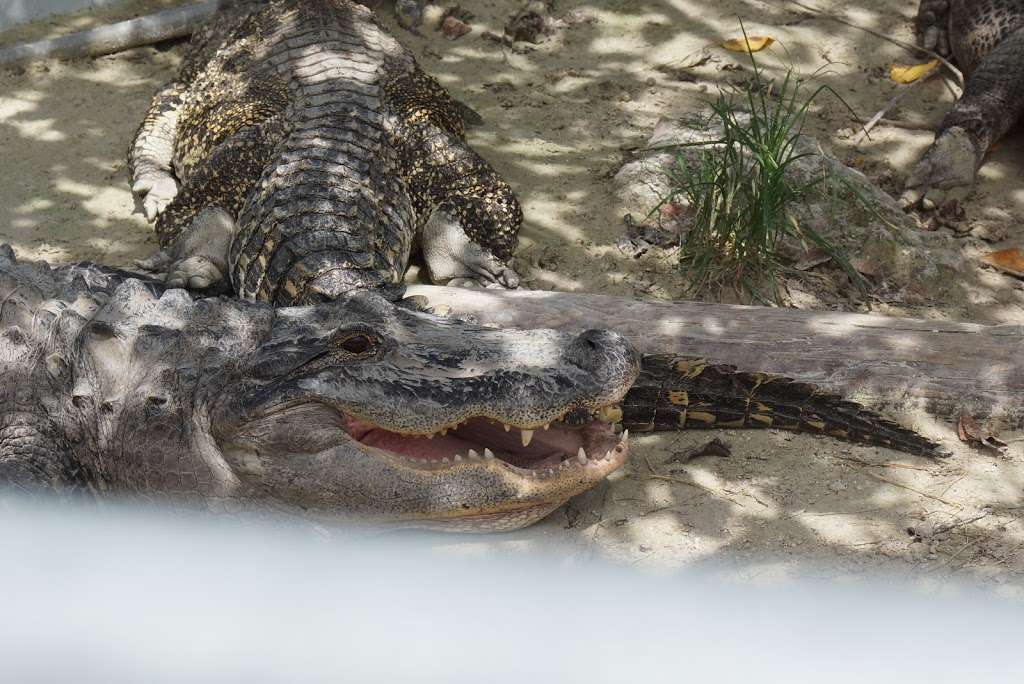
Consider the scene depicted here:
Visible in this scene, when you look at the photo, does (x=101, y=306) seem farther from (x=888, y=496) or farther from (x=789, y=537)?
(x=888, y=496)

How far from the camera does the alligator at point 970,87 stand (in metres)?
5.30

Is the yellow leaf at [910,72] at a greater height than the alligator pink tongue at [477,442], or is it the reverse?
the yellow leaf at [910,72]

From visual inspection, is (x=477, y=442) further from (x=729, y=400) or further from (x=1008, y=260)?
(x=1008, y=260)

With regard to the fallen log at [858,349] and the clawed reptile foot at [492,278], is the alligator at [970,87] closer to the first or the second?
the fallen log at [858,349]

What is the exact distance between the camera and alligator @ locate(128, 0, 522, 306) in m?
4.73

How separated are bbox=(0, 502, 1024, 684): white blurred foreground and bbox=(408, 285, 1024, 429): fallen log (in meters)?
0.99

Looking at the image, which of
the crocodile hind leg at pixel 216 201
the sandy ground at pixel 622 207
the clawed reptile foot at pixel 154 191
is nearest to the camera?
the sandy ground at pixel 622 207

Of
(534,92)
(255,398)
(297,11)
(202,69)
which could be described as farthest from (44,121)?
(255,398)

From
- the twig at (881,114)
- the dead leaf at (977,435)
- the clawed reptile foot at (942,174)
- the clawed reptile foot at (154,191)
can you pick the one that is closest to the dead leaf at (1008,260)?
the clawed reptile foot at (942,174)

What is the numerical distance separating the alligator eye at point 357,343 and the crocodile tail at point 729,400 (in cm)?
94

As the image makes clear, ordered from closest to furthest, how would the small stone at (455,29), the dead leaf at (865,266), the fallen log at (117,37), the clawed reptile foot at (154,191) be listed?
the dead leaf at (865,266)
the clawed reptile foot at (154,191)
the fallen log at (117,37)
the small stone at (455,29)

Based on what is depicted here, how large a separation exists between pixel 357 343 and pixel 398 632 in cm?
172

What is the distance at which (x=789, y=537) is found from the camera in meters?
3.17

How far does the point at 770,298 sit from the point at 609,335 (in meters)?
1.73
